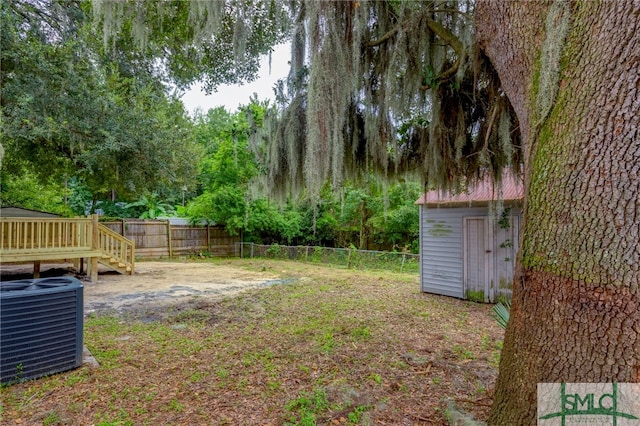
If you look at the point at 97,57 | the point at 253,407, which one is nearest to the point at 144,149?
the point at 97,57

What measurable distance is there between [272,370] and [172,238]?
37.5ft

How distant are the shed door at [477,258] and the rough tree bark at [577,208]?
170 inches

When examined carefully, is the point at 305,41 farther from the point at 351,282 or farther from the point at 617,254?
the point at 351,282

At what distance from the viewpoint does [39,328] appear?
101 inches

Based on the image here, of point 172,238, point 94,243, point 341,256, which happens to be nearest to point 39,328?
point 94,243

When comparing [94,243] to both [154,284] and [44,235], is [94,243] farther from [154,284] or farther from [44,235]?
[154,284]

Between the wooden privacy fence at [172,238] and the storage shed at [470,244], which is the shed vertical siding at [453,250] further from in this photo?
the wooden privacy fence at [172,238]

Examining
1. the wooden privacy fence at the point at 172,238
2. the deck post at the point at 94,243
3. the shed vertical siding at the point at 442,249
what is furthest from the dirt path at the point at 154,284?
the shed vertical siding at the point at 442,249

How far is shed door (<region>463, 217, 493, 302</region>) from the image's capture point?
5.54 meters

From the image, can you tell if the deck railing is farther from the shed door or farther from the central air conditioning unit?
the shed door

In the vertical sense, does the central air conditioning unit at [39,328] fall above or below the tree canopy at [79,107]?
below

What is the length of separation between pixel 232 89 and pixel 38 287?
178 inches

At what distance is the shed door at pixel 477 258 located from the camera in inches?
218

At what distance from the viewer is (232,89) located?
6.14m
